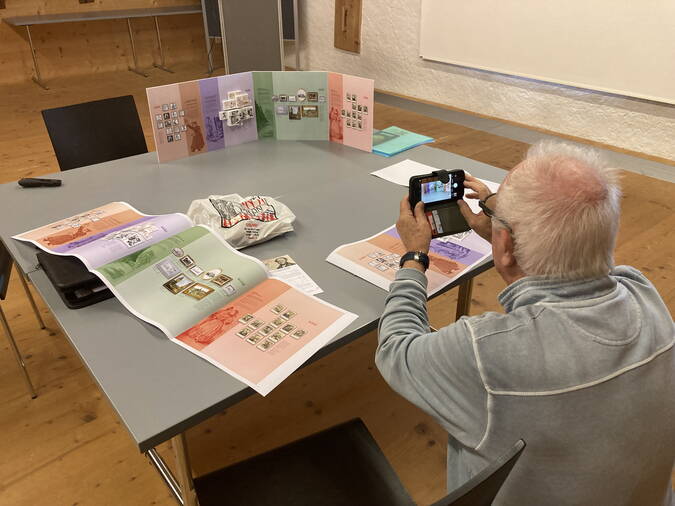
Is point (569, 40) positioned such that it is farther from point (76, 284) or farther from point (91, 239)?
point (76, 284)

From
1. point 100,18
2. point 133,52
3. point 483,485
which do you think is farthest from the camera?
point 133,52

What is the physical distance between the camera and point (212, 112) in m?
2.05

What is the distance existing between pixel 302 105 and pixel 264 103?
0.50 ft

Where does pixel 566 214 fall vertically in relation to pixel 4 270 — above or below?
above

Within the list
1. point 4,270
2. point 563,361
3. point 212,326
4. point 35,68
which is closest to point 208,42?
point 35,68

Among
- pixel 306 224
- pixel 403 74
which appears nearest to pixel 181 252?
pixel 306 224

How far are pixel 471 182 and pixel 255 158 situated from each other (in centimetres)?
91

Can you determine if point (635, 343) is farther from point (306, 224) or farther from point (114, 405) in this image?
point (306, 224)

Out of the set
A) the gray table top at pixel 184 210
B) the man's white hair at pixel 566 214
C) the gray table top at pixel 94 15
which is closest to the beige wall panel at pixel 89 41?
the gray table top at pixel 94 15

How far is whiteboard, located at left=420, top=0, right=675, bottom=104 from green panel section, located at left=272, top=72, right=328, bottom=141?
261 centimetres

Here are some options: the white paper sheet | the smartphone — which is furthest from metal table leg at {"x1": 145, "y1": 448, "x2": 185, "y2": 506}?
the smartphone

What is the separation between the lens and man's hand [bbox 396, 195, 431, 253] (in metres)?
1.21

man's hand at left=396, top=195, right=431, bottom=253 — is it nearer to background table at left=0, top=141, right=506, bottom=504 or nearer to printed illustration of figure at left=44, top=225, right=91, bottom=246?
background table at left=0, top=141, right=506, bottom=504

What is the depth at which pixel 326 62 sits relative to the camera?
628cm
